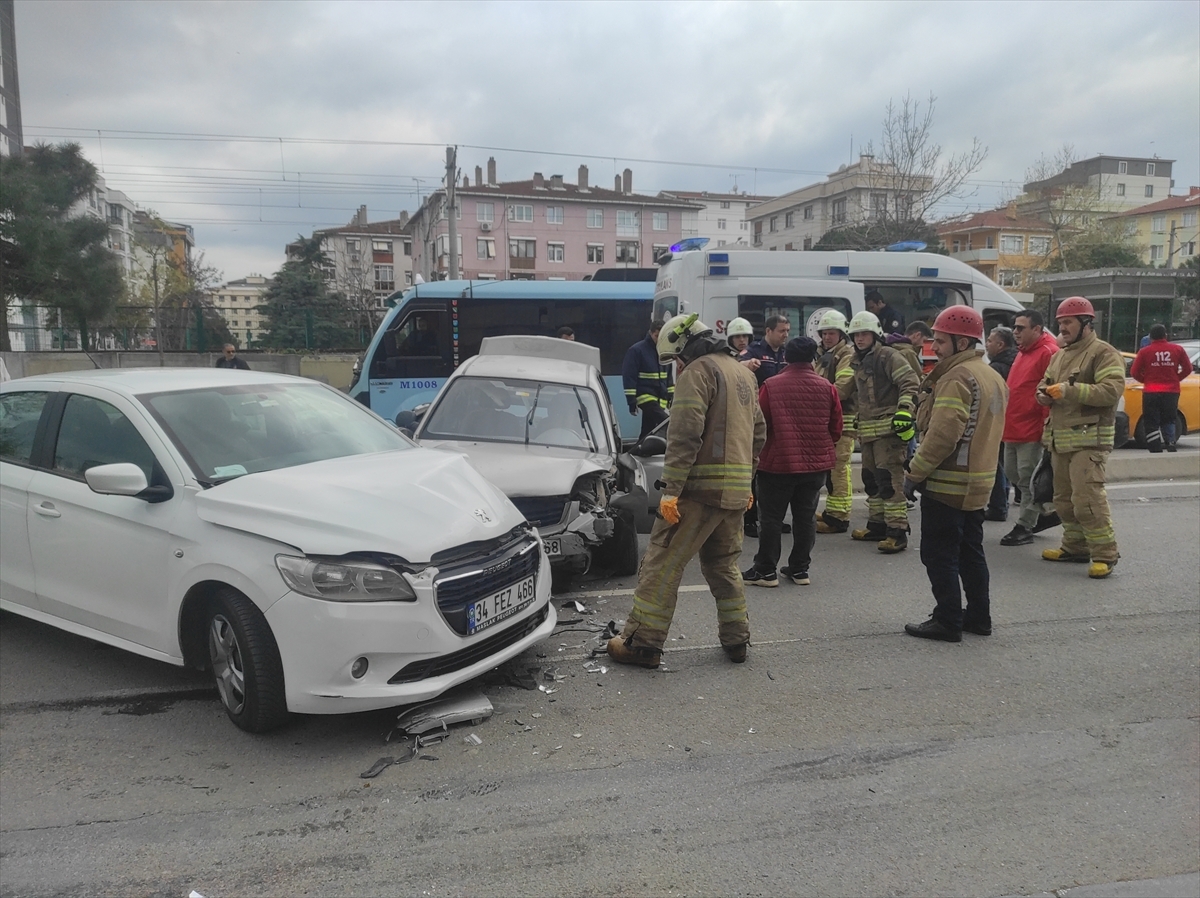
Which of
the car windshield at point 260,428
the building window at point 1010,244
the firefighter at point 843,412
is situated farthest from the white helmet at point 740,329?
the building window at point 1010,244

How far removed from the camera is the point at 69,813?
3215 mm

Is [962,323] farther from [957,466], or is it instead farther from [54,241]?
[54,241]

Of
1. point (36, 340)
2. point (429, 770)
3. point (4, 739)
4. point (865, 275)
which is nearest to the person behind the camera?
point (429, 770)

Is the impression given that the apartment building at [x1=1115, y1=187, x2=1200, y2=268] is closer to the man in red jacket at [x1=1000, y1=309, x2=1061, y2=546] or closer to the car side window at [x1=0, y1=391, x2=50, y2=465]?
the man in red jacket at [x1=1000, y1=309, x2=1061, y2=546]

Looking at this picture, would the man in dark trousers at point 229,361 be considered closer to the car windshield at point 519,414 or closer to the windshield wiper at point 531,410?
the car windshield at point 519,414

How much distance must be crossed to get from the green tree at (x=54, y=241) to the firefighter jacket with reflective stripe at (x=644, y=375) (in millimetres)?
17851

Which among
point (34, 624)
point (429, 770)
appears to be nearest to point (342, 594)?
point (429, 770)

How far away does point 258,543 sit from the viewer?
364 cm

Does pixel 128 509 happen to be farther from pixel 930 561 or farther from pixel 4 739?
pixel 930 561

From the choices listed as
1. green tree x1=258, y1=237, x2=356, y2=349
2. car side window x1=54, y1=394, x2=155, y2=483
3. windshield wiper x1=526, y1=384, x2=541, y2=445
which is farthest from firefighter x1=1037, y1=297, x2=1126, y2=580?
green tree x1=258, y1=237, x2=356, y2=349

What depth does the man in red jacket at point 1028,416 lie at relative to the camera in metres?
7.21

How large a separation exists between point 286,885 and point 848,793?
2.16 metres

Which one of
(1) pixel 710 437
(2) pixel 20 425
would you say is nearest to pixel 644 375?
(1) pixel 710 437

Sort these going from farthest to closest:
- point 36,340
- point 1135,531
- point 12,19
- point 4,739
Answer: point 12,19 < point 36,340 < point 1135,531 < point 4,739
